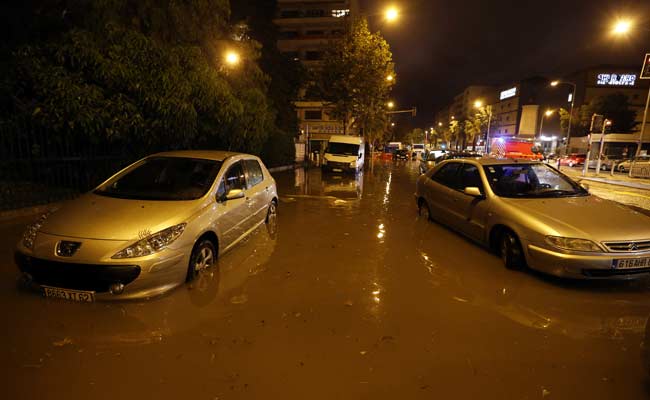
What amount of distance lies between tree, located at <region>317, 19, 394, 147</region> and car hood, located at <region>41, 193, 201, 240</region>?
28.1 metres

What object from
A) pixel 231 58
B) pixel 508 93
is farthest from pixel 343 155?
pixel 508 93

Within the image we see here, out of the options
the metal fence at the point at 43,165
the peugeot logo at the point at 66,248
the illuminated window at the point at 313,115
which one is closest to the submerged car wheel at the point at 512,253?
the peugeot logo at the point at 66,248

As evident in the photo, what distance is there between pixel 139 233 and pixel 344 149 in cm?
1918

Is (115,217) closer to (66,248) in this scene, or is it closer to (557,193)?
(66,248)

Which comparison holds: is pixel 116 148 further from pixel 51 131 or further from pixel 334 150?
pixel 334 150

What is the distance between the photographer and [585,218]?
16.0ft

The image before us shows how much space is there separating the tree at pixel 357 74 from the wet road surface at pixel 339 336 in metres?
27.1

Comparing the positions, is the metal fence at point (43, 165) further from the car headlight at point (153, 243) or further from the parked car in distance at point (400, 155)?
the parked car in distance at point (400, 155)

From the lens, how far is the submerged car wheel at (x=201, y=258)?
177 inches

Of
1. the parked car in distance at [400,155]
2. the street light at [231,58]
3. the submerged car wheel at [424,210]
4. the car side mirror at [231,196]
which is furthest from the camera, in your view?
the parked car in distance at [400,155]

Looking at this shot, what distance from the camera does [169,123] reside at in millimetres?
9156

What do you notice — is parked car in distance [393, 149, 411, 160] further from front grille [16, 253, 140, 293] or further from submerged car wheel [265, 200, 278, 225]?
front grille [16, 253, 140, 293]

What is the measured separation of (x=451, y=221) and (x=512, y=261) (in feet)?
6.64

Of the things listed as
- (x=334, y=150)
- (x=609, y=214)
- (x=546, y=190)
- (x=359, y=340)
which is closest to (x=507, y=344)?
(x=359, y=340)
